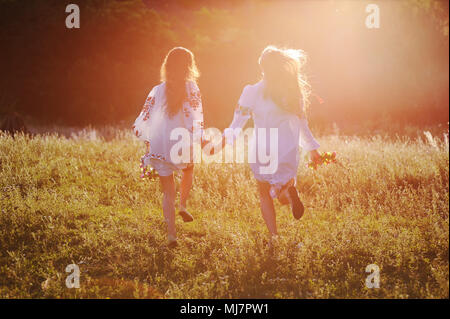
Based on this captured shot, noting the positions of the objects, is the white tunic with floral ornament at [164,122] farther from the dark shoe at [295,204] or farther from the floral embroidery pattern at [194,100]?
the dark shoe at [295,204]

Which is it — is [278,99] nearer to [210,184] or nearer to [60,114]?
[210,184]

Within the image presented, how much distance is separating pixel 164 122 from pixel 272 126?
1224mm

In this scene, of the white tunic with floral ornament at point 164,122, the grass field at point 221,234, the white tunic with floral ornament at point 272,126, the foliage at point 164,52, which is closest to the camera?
the grass field at point 221,234

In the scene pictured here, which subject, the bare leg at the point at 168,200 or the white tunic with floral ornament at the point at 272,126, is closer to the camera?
the white tunic with floral ornament at the point at 272,126

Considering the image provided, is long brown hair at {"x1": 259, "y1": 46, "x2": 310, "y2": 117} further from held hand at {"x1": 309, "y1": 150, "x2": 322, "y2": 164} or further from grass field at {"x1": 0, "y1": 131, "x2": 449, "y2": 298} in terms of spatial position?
grass field at {"x1": 0, "y1": 131, "x2": 449, "y2": 298}

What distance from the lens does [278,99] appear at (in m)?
4.45

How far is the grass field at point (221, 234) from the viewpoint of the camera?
13.9 ft

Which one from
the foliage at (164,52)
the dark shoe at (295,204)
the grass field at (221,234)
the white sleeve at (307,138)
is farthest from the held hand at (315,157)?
the foliage at (164,52)

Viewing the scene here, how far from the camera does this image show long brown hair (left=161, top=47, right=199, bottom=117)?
4738mm

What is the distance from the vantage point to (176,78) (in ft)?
15.6

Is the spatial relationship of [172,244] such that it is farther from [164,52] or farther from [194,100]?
[164,52]

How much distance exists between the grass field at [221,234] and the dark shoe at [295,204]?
586 millimetres

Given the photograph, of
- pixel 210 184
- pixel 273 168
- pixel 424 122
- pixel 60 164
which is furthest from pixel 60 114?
pixel 273 168
